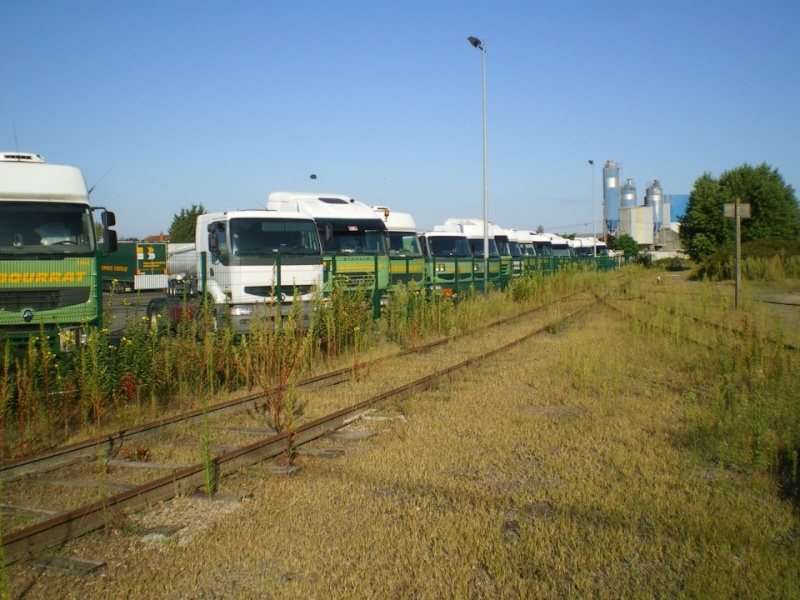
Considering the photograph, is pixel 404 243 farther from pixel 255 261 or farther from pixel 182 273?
pixel 255 261

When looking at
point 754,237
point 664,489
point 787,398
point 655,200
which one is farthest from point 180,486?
point 655,200

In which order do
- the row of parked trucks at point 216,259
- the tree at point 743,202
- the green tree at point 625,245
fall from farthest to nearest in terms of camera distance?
1. the green tree at point 625,245
2. the tree at point 743,202
3. the row of parked trucks at point 216,259

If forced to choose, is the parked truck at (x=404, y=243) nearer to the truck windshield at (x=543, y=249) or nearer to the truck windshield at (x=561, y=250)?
the truck windshield at (x=543, y=249)

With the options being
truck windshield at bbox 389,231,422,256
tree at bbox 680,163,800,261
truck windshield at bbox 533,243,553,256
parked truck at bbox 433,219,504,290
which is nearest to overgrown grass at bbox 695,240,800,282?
truck windshield at bbox 533,243,553,256

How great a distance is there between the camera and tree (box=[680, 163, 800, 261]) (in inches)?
2068

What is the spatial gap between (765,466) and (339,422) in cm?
404

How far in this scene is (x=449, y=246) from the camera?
2483 cm

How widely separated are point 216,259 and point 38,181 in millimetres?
3919

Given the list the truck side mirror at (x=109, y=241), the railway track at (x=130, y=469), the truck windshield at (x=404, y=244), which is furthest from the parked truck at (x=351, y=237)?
the railway track at (x=130, y=469)

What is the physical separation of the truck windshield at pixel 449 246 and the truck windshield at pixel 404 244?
1960 millimetres

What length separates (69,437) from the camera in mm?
7738

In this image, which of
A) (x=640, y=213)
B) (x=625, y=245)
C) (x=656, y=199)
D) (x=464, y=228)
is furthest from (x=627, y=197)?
(x=464, y=228)

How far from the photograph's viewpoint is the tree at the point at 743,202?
52.5 metres

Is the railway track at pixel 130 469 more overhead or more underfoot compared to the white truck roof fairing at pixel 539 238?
more underfoot
